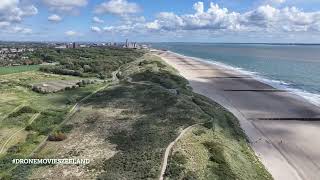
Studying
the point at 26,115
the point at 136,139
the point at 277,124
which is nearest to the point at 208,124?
the point at 136,139

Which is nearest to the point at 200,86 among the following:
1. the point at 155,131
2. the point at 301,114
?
the point at 301,114

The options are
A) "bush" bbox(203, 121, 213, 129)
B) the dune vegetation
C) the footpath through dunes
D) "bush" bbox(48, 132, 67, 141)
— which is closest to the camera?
the dune vegetation

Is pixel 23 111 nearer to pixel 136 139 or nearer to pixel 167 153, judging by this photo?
pixel 136 139

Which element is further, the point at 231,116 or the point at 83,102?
the point at 83,102

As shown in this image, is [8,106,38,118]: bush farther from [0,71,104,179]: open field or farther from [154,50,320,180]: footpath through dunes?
[154,50,320,180]: footpath through dunes

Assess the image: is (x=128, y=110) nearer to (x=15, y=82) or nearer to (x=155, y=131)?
(x=155, y=131)

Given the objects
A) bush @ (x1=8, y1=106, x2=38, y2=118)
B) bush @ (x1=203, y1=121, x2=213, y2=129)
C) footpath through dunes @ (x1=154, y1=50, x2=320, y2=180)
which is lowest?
footpath through dunes @ (x1=154, y1=50, x2=320, y2=180)

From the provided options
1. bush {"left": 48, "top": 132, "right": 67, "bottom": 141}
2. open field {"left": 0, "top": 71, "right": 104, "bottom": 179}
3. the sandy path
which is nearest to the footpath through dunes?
the sandy path
